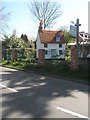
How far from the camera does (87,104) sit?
21.4 feet

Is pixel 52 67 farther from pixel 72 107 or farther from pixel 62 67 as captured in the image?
pixel 72 107

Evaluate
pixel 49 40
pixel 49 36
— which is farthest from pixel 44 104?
pixel 49 36

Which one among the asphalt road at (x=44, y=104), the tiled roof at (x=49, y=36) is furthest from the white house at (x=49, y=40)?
the asphalt road at (x=44, y=104)

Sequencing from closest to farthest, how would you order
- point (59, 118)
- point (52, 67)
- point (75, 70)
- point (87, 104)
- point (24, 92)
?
point (59, 118), point (87, 104), point (24, 92), point (75, 70), point (52, 67)

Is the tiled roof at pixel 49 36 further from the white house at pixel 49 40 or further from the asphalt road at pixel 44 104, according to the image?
the asphalt road at pixel 44 104

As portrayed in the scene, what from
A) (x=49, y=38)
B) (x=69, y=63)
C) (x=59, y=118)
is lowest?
(x=59, y=118)

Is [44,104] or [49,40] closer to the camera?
[44,104]

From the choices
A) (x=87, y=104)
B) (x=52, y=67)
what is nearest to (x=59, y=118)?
(x=87, y=104)

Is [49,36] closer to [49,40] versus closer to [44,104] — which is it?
[49,40]

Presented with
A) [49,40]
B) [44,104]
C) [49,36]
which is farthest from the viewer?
[49,36]

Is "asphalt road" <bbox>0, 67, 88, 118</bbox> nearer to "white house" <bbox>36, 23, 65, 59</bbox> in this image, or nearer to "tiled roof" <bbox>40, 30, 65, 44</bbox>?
"white house" <bbox>36, 23, 65, 59</bbox>

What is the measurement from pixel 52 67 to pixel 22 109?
9556 mm

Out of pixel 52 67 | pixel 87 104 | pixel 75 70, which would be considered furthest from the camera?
pixel 52 67

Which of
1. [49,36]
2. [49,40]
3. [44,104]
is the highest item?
[49,36]
